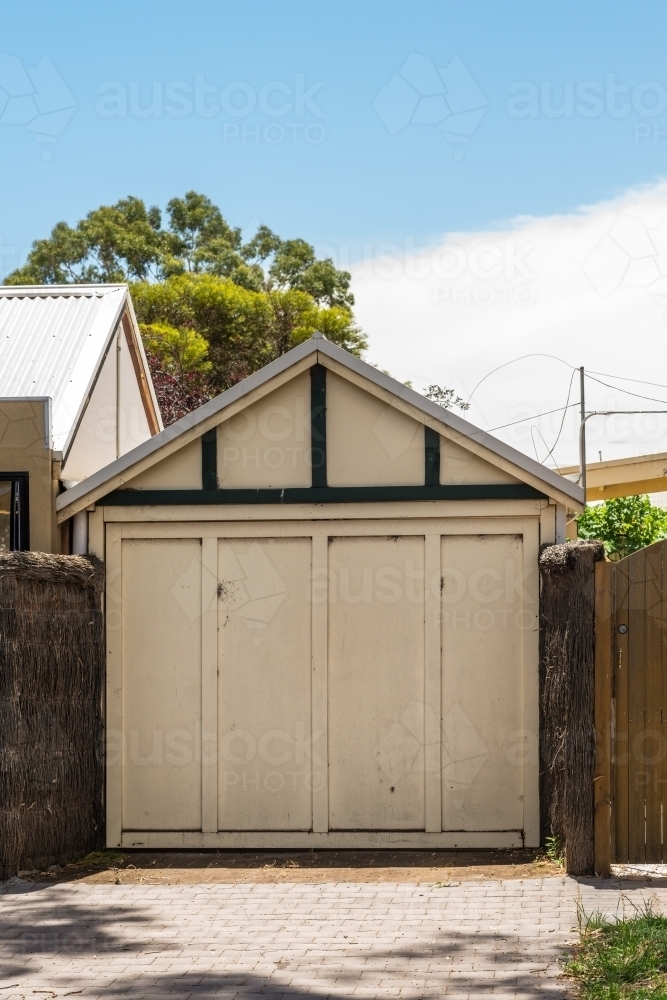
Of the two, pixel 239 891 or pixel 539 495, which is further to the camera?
pixel 539 495

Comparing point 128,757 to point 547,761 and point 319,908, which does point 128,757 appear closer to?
point 319,908

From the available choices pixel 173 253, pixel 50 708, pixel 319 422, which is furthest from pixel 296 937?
pixel 173 253

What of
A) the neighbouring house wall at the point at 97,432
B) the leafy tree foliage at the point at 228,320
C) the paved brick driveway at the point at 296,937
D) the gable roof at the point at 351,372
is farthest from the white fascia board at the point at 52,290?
Result: the leafy tree foliage at the point at 228,320

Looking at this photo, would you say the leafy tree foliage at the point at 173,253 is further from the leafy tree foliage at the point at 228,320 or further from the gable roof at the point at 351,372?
the gable roof at the point at 351,372

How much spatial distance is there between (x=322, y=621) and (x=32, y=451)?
8.53ft

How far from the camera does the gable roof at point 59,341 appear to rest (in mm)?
10023

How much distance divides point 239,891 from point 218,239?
3363cm

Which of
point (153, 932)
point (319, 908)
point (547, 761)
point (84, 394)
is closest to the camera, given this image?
point (153, 932)

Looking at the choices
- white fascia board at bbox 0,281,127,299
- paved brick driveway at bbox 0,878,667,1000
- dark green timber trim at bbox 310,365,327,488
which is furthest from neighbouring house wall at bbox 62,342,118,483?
paved brick driveway at bbox 0,878,667,1000

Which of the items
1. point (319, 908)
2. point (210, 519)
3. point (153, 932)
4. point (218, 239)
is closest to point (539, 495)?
point (210, 519)

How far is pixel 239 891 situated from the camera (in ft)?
24.4

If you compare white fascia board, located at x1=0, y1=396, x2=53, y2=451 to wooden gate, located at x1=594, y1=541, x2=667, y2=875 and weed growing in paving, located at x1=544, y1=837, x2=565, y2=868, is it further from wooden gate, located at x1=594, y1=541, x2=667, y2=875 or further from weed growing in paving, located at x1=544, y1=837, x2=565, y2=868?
weed growing in paving, located at x1=544, y1=837, x2=565, y2=868

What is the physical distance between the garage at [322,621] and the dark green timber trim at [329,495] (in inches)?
0.7

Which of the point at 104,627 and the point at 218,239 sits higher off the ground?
the point at 218,239
